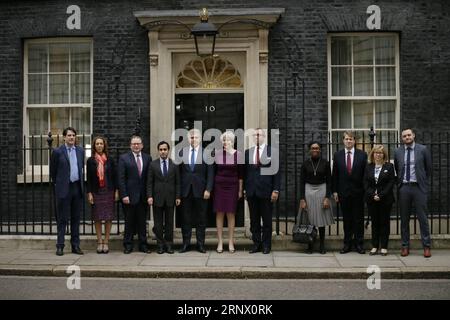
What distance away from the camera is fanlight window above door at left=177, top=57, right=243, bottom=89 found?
12227 mm

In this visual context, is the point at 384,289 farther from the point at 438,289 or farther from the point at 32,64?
the point at 32,64

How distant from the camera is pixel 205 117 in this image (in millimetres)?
12164

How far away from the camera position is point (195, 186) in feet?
33.7

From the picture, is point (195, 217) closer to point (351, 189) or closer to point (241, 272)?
point (241, 272)

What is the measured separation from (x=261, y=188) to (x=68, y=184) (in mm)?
2980

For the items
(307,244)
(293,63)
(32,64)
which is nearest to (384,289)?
(307,244)

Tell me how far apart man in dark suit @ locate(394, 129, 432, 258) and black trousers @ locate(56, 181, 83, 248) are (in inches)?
196

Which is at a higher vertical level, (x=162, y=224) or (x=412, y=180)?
(x=412, y=180)

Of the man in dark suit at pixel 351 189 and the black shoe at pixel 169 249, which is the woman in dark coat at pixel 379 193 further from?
the black shoe at pixel 169 249

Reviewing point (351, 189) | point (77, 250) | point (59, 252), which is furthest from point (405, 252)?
point (59, 252)

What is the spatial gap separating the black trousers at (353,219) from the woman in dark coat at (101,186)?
11.9ft

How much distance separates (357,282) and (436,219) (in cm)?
400

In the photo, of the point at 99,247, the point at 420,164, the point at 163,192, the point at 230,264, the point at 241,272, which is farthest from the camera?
the point at 99,247

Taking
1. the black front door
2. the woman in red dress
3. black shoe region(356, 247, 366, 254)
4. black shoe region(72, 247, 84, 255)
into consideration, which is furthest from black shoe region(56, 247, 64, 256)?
black shoe region(356, 247, 366, 254)
